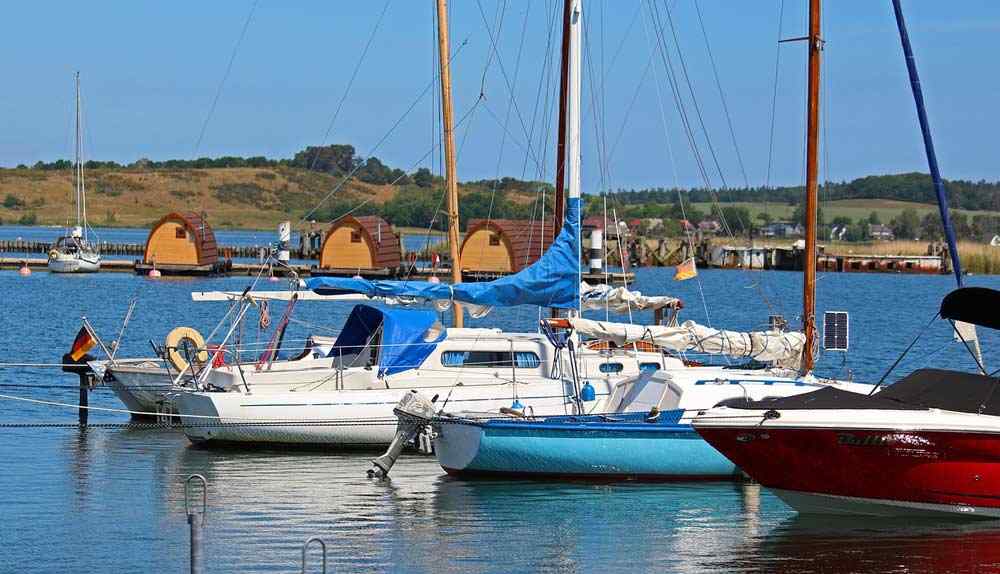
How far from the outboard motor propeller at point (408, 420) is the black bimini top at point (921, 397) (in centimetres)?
552

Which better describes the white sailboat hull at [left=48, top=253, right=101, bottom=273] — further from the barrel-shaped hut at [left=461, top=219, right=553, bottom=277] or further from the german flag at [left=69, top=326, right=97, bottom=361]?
the german flag at [left=69, top=326, right=97, bottom=361]

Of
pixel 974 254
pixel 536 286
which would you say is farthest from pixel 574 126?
pixel 974 254

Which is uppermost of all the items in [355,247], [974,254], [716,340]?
[355,247]

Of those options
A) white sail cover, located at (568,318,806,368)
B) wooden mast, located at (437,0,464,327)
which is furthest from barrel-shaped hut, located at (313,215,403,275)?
white sail cover, located at (568,318,806,368)

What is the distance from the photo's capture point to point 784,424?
2119 centimetres

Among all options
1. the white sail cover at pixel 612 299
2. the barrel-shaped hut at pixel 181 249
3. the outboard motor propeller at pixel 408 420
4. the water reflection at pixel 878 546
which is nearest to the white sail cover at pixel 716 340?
the white sail cover at pixel 612 299

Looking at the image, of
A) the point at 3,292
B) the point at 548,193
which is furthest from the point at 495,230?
→ the point at 548,193

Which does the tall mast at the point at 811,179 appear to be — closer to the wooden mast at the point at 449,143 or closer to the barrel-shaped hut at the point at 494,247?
the wooden mast at the point at 449,143

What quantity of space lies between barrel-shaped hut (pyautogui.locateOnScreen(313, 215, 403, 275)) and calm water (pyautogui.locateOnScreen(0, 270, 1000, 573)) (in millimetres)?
61990

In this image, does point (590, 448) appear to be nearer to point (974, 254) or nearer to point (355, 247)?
point (355, 247)

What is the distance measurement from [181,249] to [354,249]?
423 inches

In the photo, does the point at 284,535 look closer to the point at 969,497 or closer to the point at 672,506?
the point at 672,506

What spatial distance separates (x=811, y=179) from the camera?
27.9m

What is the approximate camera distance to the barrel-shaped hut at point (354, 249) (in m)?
94.9
